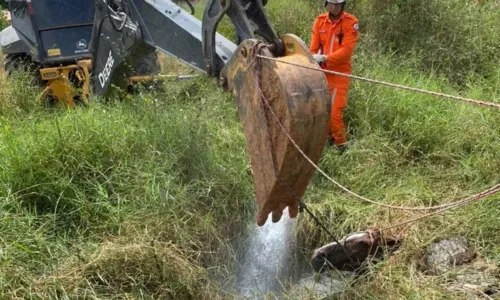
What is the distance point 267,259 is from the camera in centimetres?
440

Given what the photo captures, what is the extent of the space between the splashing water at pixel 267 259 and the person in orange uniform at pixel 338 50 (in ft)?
3.76

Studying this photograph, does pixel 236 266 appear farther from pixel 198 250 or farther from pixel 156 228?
pixel 156 228

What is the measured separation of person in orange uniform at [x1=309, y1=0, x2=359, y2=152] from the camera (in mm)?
5344

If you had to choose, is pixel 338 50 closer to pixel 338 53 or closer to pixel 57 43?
pixel 338 53

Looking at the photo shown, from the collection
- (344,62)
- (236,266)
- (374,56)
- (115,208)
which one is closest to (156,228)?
(115,208)

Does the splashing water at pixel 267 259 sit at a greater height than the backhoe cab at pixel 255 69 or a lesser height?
lesser

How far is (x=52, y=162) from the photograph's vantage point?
404 cm

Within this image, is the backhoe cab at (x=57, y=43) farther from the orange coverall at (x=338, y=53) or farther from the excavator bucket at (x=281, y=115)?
the excavator bucket at (x=281, y=115)

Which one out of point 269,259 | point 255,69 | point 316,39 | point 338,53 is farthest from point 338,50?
point 255,69

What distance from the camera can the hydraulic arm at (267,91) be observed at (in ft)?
8.89

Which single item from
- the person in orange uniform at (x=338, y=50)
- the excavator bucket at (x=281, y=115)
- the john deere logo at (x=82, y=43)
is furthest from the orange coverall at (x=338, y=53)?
the john deere logo at (x=82, y=43)

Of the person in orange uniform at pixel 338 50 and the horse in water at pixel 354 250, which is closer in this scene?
the horse in water at pixel 354 250

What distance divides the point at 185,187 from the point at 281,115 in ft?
4.98

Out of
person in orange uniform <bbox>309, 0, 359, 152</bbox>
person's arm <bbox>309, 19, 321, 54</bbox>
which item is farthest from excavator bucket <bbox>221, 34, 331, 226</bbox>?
person's arm <bbox>309, 19, 321, 54</bbox>
